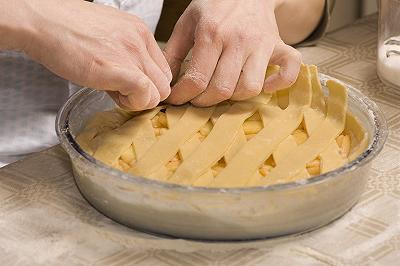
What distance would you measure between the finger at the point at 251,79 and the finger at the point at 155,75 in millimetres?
103

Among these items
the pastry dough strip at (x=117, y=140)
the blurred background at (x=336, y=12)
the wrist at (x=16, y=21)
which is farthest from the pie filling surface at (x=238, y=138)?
the blurred background at (x=336, y=12)

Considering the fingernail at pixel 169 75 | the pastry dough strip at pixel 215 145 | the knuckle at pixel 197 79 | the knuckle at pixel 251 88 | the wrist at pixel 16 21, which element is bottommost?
the pastry dough strip at pixel 215 145

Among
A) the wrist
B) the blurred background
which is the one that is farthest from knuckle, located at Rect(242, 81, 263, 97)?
the blurred background

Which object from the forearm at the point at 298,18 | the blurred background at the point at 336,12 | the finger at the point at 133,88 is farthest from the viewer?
the blurred background at the point at 336,12

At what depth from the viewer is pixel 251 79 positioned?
1.11m

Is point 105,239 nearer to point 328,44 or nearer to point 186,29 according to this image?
point 186,29

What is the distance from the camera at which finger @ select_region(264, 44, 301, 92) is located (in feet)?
3.68

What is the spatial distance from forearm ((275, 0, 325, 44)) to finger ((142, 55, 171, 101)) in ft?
1.45

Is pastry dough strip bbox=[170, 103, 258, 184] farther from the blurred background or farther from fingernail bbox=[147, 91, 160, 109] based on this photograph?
the blurred background

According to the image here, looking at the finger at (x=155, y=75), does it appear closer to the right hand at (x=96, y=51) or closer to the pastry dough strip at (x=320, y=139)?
the right hand at (x=96, y=51)

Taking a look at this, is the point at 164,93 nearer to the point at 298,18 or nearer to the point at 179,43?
the point at 179,43

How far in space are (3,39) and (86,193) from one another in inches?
8.9

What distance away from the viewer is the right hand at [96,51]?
1022mm

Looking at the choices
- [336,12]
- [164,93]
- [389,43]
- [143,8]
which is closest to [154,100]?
[164,93]
